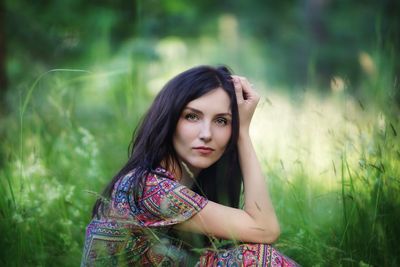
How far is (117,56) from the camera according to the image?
304 inches

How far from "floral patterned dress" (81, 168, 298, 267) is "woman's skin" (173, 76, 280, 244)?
5 cm

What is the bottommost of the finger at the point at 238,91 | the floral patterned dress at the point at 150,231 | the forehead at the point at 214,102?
the floral patterned dress at the point at 150,231

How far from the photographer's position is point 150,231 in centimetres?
210

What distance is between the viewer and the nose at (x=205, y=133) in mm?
2289

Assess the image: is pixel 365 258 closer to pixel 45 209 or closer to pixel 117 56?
pixel 45 209

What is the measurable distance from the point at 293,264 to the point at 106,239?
684 millimetres

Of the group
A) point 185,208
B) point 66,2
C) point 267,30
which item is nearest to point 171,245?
point 185,208

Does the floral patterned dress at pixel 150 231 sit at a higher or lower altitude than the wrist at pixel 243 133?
lower

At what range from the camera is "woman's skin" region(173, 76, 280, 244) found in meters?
2.19

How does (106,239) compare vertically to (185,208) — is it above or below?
below

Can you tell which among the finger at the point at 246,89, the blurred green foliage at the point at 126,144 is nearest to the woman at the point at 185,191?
the finger at the point at 246,89

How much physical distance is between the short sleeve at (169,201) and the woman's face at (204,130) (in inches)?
6.8

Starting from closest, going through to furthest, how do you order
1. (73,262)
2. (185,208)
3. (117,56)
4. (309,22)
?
(185,208) → (73,262) → (117,56) → (309,22)

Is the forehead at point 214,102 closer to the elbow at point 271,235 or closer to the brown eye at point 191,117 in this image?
the brown eye at point 191,117
